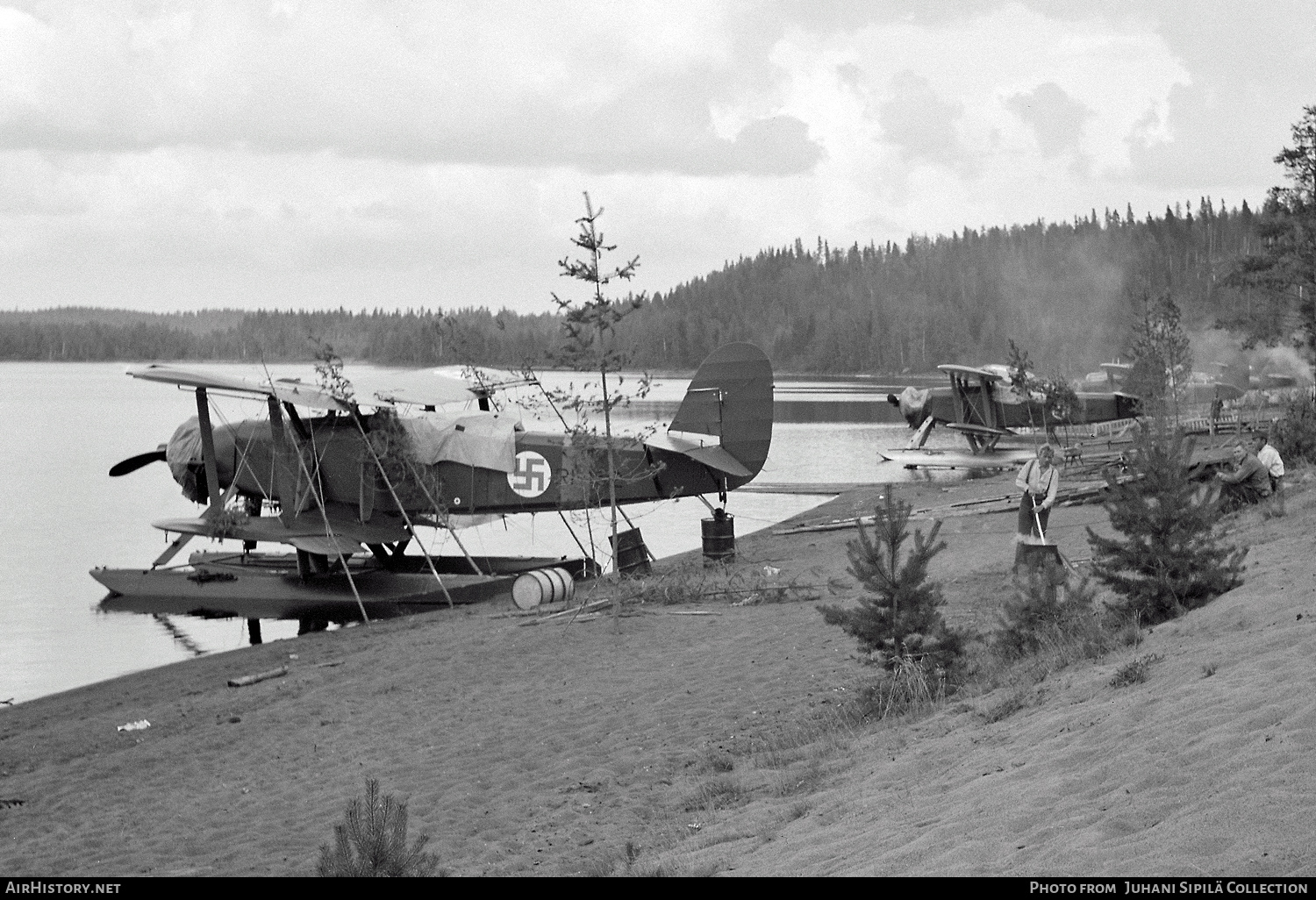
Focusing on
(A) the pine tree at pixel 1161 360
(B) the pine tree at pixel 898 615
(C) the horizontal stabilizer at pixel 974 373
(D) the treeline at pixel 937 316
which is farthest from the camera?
(D) the treeline at pixel 937 316

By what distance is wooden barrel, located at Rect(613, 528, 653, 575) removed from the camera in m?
18.5

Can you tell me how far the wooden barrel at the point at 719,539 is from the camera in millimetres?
18875

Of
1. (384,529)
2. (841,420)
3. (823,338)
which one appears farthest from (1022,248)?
(384,529)

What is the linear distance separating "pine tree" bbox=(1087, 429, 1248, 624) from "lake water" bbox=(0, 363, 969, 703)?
5.83 meters

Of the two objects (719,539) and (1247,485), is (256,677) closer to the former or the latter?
(719,539)

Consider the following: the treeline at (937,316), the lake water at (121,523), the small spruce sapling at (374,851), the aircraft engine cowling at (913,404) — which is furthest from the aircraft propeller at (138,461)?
the treeline at (937,316)

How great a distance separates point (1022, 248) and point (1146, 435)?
7773 inches

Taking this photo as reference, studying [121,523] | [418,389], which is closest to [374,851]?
[418,389]

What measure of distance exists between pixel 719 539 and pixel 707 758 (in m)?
10.9

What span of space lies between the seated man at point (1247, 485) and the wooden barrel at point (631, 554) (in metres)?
7.92

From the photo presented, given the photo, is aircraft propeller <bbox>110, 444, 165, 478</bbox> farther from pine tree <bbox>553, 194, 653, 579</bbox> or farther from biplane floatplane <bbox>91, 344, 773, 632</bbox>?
pine tree <bbox>553, 194, 653, 579</bbox>

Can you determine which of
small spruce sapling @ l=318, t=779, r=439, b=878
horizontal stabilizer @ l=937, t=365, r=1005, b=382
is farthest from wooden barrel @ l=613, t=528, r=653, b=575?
horizontal stabilizer @ l=937, t=365, r=1005, b=382

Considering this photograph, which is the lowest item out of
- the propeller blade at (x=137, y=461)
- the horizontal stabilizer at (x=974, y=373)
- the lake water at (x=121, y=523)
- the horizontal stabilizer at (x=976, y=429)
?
the lake water at (x=121, y=523)

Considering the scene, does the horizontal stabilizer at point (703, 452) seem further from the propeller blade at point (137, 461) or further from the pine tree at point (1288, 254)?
the pine tree at point (1288, 254)
